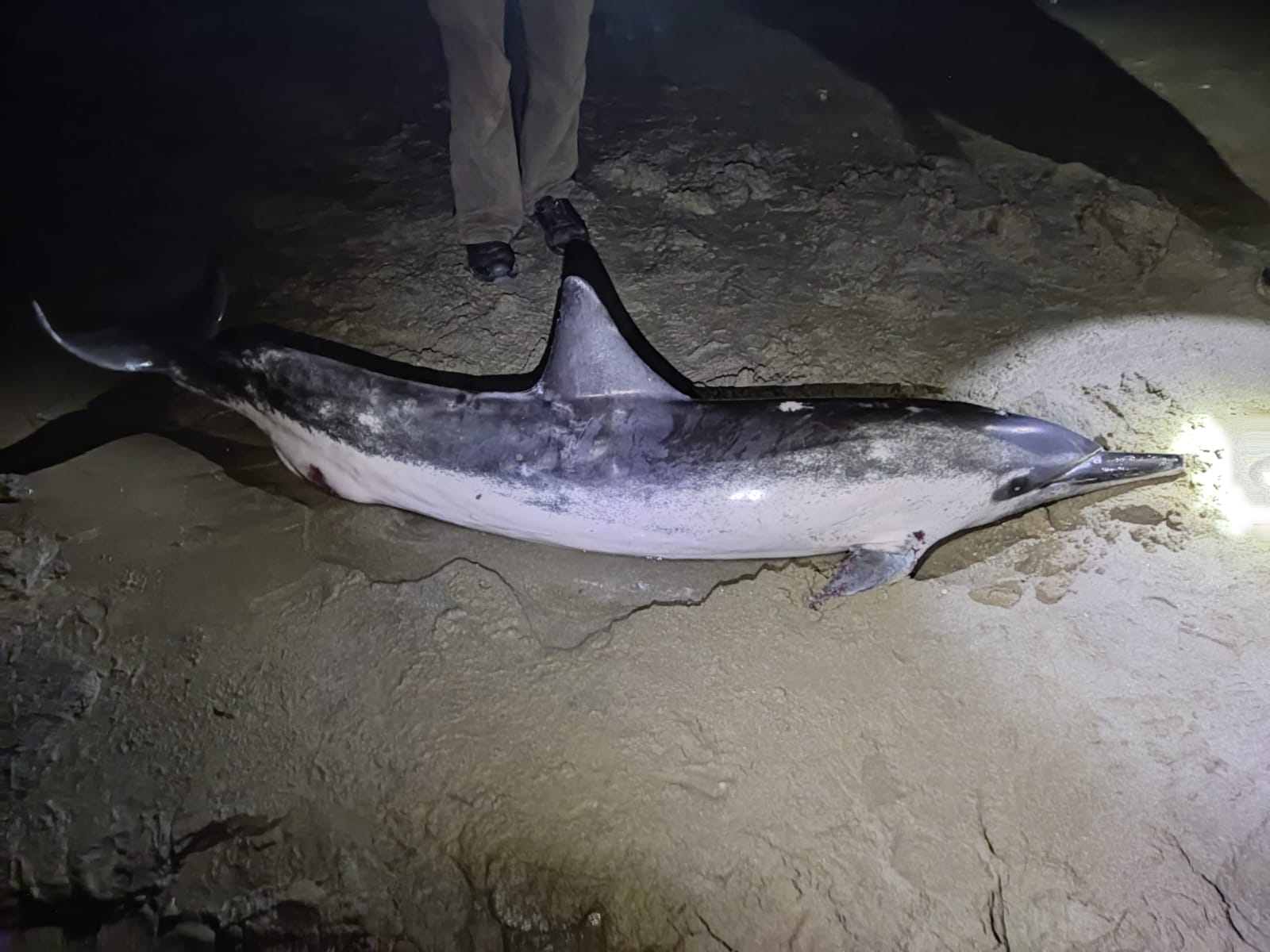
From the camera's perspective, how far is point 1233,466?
371 centimetres

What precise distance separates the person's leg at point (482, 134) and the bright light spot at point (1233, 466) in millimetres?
3682

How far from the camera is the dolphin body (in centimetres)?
322

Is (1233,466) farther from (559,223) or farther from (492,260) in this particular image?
(492,260)

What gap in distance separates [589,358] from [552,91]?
230cm

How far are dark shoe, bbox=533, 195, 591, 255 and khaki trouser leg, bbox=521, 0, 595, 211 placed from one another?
3.4 inches

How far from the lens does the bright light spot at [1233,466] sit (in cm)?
355

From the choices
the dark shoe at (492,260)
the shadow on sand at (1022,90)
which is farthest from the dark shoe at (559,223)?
the shadow on sand at (1022,90)

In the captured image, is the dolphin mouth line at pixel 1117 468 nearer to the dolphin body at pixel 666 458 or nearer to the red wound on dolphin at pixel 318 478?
the dolphin body at pixel 666 458

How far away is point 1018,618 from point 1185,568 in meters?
0.76

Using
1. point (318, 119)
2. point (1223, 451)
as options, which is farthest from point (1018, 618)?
point (318, 119)

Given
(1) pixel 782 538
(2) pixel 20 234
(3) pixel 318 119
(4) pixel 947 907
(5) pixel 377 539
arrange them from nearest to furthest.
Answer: (4) pixel 947 907 < (1) pixel 782 538 < (5) pixel 377 539 < (2) pixel 20 234 < (3) pixel 318 119

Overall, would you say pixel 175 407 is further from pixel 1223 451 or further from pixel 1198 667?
pixel 1223 451

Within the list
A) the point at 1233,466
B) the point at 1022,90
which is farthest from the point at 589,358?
the point at 1022,90

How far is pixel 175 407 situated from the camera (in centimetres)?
423
